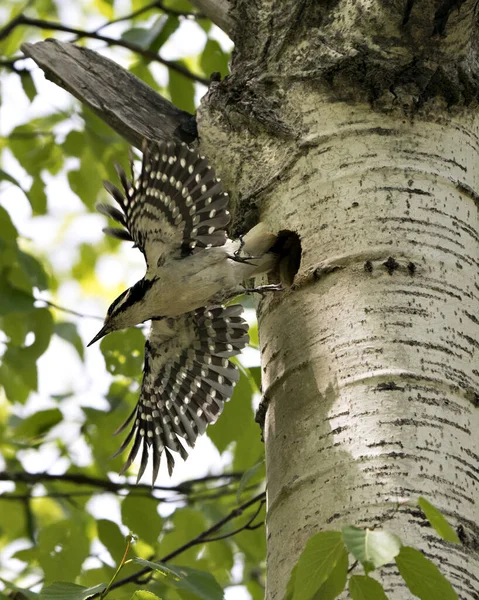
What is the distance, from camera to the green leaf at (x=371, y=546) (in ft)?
4.22

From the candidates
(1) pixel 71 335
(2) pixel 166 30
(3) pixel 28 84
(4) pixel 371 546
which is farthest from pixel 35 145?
(4) pixel 371 546

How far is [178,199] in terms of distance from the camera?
319 cm

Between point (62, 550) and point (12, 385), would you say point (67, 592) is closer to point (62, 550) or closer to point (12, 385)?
point (62, 550)

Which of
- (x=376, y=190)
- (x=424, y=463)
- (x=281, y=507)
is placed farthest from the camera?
(x=376, y=190)

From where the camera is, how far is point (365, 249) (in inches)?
93.7

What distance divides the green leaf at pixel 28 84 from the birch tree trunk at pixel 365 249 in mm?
1388

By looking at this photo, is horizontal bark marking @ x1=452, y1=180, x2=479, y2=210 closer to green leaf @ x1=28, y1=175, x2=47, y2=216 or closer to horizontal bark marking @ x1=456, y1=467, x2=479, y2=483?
horizontal bark marking @ x1=456, y1=467, x2=479, y2=483

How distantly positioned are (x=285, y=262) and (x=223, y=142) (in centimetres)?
46

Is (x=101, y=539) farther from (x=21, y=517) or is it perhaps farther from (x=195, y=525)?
(x=21, y=517)

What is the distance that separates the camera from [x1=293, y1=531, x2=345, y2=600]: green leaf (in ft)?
4.60

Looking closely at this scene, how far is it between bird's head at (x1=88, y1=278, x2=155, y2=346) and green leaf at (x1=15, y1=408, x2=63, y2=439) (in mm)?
411

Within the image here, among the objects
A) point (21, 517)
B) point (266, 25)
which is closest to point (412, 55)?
point (266, 25)

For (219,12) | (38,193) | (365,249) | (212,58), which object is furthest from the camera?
(38,193)

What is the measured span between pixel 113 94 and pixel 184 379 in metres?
1.27
